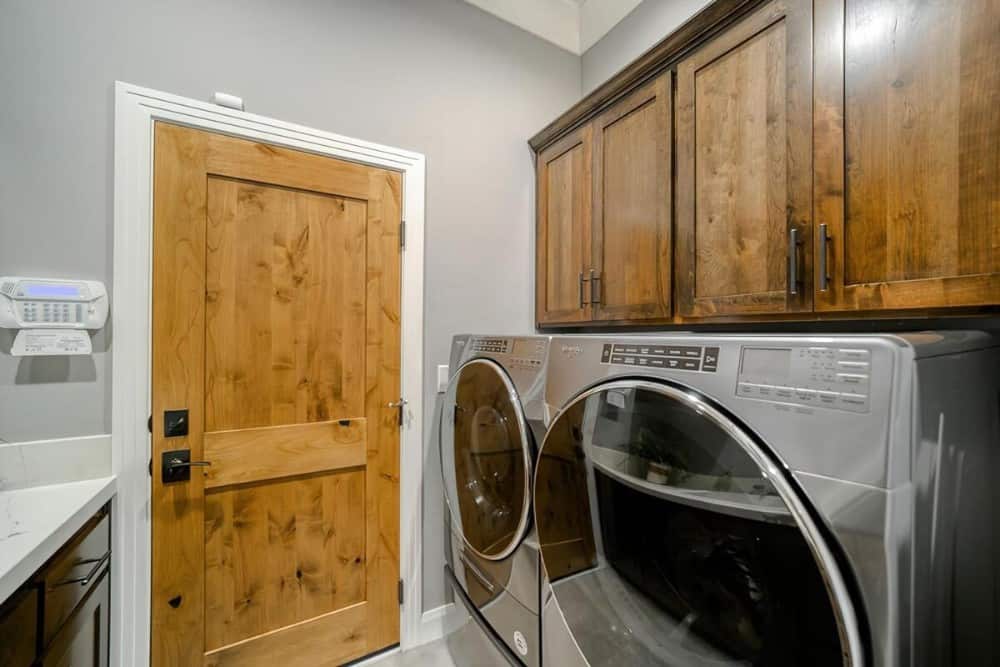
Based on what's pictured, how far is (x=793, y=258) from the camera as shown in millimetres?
1106

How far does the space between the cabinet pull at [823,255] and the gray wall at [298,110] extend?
1.30 m

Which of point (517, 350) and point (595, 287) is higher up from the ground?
point (595, 287)

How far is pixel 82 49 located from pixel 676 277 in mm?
2023

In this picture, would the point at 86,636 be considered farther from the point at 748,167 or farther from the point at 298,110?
the point at 748,167

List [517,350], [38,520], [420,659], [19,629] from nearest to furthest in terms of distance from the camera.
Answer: [19,629], [38,520], [517,350], [420,659]

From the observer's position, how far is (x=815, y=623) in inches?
25.5

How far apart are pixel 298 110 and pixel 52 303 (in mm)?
1011

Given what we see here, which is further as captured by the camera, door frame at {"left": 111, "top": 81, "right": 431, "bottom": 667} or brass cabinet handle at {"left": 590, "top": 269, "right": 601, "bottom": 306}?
brass cabinet handle at {"left": 590, "top": 269, "right": 601, "bottom": 306}

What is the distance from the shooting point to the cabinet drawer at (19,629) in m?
0.80

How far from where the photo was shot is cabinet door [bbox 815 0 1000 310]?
83 centimetres

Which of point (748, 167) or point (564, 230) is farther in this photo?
point (564, 230)

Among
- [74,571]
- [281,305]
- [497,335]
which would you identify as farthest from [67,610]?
[497,335]

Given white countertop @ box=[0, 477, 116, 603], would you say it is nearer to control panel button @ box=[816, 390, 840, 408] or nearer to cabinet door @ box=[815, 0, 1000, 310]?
control panel button @ box=[816, 390, 840, 408]

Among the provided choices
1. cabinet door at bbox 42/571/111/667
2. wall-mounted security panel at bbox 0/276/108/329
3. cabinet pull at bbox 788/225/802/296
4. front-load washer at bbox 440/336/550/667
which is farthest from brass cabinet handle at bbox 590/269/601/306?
cabinet door at bbox 42/571/111/667
